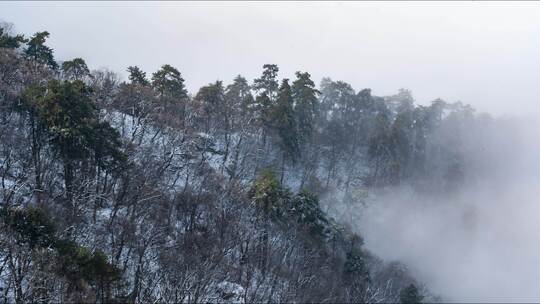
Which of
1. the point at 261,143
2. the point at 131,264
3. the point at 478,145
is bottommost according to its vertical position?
the point at 131,264

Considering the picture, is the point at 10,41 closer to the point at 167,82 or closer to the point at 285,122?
the point at 167,82

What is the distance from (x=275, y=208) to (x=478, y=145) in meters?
58.7

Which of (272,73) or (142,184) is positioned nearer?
(142,184)

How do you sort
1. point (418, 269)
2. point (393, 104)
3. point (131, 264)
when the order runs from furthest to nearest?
point (393, 104) < point (418, 269) < point (131, 264)

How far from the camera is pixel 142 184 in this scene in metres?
29.0

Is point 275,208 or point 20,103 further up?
point 20,103

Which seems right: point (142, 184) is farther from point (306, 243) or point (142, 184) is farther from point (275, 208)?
point (306, 243)

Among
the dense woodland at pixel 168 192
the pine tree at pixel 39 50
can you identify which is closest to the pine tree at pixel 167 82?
the dense woodland at pixel 168 192

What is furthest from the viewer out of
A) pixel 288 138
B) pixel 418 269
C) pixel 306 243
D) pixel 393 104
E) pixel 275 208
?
pixel 393 104

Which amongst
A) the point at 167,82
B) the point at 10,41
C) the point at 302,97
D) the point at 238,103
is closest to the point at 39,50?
the point at 10,41

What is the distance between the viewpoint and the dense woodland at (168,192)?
63.4ft

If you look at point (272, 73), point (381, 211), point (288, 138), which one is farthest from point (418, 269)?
point (272, 73)

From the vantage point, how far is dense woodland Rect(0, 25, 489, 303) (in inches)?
760

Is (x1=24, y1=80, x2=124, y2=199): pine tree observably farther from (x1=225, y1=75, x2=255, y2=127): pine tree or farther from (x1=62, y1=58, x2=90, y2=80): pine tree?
(x1=225, y1=75, x2=255, y2=127): pine tree
